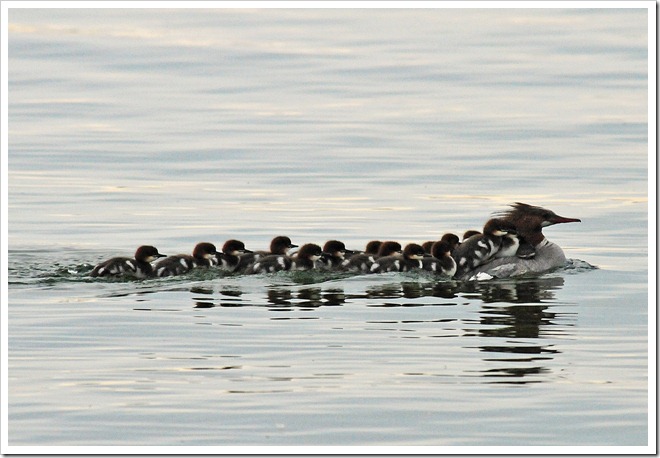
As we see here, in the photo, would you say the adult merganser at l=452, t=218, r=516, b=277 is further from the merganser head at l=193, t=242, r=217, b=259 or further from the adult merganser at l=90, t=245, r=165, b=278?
the adult merganser at l=90, t=245, r=165, b=278

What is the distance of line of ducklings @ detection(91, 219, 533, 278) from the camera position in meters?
9.70

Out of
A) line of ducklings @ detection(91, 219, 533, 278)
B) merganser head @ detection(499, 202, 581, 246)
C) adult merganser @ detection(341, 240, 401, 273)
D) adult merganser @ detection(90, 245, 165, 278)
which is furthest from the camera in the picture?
merganser head @ detection(499, 202, 581, 246)

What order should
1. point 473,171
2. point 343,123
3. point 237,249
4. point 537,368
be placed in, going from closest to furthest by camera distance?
point 537,368 → point 237,249 → point 473,171 → point 343,123

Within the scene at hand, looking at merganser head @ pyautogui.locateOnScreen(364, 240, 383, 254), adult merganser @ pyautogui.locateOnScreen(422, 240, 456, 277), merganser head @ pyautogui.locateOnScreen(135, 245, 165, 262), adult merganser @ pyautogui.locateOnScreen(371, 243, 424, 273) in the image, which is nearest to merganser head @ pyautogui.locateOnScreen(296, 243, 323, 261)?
adult merganser @ pyautogui.locateOnScreen(371, 243, 424, 273)

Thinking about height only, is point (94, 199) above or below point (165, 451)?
above

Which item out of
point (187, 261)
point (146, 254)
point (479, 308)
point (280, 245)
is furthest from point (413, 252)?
point (146, 254)

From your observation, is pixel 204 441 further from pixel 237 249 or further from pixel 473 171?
pixel 473 171

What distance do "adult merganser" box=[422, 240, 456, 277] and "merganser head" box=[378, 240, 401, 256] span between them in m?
0.23

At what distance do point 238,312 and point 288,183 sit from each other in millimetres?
4635

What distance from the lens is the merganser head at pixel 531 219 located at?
35.3 ft

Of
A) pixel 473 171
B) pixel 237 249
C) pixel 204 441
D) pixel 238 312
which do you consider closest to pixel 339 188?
pixel 473 171

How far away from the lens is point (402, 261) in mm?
9867

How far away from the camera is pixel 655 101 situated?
28.3ft

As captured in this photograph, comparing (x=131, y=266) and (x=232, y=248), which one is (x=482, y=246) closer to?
(x=232, y=248)
